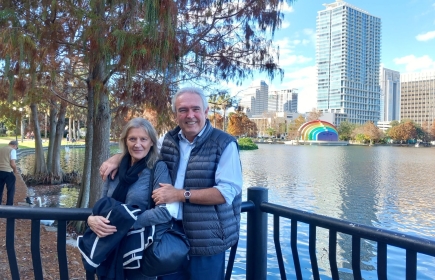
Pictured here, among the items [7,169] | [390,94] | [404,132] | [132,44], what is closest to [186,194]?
[132,44]

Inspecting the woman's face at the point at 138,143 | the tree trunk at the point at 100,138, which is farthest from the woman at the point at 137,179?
the tree trunk at the point at 100,138

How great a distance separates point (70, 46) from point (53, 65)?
2.17 ft

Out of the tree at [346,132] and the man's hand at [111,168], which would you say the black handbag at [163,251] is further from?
the tree at [346,132]

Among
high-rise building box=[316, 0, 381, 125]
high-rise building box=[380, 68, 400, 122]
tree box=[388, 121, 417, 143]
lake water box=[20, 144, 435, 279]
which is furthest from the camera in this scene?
high-rise building box=[380, 68, 400, 122]

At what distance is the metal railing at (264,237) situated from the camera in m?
1.40

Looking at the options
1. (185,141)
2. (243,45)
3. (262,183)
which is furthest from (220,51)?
(262,183)

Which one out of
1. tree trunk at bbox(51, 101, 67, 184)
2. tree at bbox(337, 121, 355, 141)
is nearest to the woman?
tree trunk at bbox(51, 101, 67, 184)

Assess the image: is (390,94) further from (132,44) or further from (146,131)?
(146,131)

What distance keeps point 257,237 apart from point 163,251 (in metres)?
0.73

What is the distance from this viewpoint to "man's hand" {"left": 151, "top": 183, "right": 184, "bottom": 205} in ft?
5.24

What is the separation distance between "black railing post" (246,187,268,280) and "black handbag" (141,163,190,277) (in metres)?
0.58

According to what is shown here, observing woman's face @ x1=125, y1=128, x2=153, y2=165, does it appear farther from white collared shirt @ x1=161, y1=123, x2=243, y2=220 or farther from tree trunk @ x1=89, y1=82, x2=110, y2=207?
tree trunk @ x1=89, y1=82, x2=110, y2=207

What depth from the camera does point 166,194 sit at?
1.60 meters

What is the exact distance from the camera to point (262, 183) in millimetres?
16719
